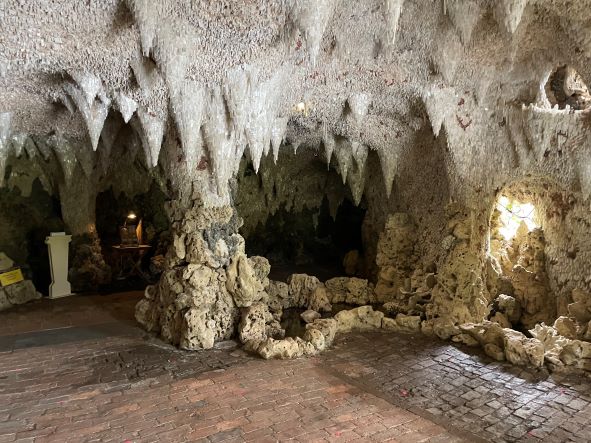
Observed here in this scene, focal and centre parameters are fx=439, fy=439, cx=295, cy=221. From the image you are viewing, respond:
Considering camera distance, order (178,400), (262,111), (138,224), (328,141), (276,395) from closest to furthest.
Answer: (178,400) < (276,395) < (262,111) < (328,141) < (138,224)

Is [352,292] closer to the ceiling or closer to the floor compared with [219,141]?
closer to the floor

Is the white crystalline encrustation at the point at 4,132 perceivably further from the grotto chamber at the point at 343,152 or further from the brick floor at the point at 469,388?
the brick floor at the point at 469,388

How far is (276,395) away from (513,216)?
6250 mm

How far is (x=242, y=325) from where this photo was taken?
7598 millimetres

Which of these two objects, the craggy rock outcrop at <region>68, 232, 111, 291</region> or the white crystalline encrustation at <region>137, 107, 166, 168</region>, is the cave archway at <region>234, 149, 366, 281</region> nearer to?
the craggy rock outcrop at <region>68, 232, 111, 291</region>

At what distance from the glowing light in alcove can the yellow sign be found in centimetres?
1137

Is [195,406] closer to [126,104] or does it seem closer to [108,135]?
[126,104]

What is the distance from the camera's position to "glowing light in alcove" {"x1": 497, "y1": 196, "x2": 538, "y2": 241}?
8.47m

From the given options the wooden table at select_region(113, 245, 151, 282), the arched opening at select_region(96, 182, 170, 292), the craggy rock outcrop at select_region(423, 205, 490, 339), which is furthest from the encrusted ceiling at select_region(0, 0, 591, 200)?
the arched opening at select_region(96, 182, 170, 292)

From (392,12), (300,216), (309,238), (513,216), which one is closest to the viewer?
(392,12)

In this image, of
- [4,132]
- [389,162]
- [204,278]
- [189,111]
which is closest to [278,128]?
[189,111]

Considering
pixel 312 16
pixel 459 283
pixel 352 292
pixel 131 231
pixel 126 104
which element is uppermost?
pixel 312 16

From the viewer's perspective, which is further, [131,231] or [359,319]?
[131,231]

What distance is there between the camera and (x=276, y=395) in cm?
555
